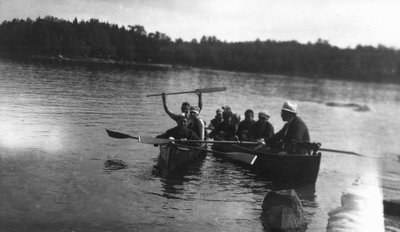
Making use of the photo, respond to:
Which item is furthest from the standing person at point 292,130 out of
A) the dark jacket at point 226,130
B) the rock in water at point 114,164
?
the rock in water at point 114,164

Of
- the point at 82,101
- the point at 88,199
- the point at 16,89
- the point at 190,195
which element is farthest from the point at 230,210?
the point at 16,89

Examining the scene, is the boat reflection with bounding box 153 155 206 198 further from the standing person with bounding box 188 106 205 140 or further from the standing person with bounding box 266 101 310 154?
the standing person with bounding box 266 101 310 154

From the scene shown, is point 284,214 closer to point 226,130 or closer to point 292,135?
point 292,135

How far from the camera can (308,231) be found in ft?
29.6

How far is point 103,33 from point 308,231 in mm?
124547

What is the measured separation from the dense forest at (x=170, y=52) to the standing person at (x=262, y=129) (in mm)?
60787

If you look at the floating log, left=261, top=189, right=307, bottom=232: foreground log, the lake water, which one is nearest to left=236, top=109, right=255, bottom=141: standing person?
the lake water

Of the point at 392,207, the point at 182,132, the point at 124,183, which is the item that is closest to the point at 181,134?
the point at 182,132

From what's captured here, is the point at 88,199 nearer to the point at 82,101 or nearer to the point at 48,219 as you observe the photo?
the point at 48,219

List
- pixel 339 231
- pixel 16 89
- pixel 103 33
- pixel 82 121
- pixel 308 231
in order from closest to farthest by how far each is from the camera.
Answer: pixel 339 231 < pixel 308 231 < pixel 82 121 < pixel 16 89 < pixel 103 33

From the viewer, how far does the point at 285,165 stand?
39.8ft

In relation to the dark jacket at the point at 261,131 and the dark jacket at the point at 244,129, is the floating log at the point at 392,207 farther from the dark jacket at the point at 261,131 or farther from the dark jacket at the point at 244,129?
the dark jacket at the point at 244,129

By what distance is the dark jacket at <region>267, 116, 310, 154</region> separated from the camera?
1165cm

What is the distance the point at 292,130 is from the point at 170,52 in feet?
452
